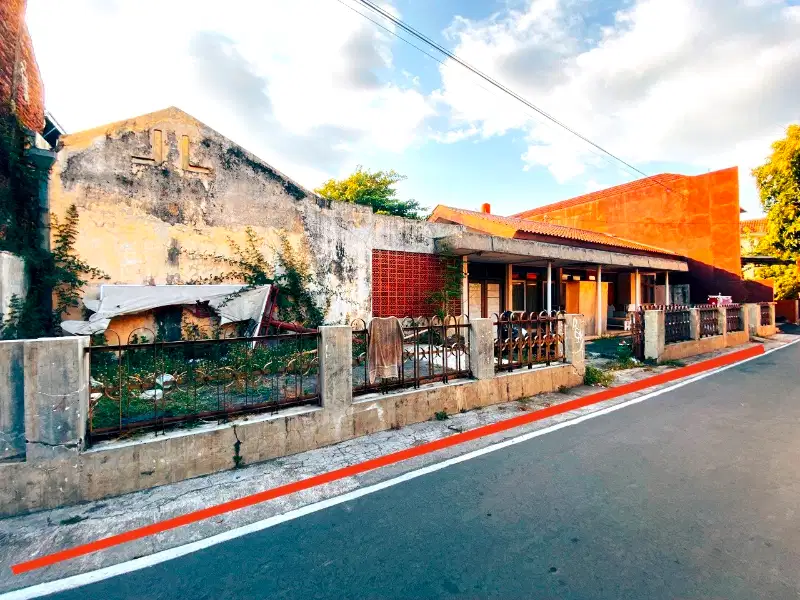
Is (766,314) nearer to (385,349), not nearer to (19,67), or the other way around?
(385,349)

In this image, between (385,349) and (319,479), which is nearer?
(319,479)

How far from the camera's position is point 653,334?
9.12m

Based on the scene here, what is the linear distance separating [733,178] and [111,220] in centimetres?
2612

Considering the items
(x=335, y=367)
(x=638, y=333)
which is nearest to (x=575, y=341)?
(x=638, y=333)

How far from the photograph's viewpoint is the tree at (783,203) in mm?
18812

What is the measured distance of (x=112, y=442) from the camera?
335 cm

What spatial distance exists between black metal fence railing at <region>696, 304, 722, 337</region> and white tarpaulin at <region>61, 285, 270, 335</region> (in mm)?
12706

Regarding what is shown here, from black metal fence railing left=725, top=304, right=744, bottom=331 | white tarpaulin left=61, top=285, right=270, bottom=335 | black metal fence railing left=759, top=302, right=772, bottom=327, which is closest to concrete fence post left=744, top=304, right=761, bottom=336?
black metal fence railing left=725, top=304, right=744, bottom=331

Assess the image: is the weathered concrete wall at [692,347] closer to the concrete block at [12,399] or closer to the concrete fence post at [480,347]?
the concrete fence post at [480,347]

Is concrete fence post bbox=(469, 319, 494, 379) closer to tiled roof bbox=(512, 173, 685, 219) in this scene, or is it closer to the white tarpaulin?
the white tarpaulin

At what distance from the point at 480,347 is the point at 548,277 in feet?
25.4

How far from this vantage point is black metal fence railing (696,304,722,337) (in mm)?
11218

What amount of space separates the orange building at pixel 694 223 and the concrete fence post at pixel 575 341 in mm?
17724

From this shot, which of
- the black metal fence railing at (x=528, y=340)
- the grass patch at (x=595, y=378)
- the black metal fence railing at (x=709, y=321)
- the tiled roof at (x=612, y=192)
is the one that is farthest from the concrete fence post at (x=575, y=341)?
the tiled roof at (x=612, y=192)
